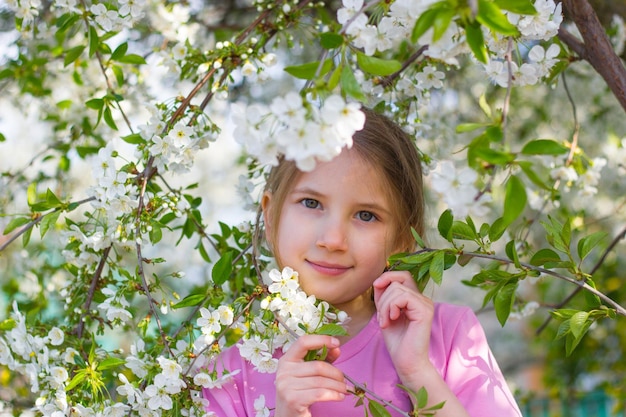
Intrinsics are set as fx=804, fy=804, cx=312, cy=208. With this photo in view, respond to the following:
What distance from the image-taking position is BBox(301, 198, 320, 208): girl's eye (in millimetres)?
1672

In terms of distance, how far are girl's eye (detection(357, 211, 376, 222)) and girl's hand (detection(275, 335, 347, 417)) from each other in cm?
34

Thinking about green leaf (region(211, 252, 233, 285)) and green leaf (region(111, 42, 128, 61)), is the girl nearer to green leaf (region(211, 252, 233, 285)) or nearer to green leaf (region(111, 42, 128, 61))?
green leaf (region(211, 252, 233, 285))

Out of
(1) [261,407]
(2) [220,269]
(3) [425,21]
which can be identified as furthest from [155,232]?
(3) [425,21]

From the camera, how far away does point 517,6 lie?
116 cm

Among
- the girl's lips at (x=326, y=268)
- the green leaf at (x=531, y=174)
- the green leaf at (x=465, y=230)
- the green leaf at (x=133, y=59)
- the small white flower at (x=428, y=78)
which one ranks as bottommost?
the green leaf at (x=531, y=174)

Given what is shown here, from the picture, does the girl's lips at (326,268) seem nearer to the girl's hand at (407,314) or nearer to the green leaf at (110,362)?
the girl's hand at (407,314)

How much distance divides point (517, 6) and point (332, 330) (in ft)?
1.97

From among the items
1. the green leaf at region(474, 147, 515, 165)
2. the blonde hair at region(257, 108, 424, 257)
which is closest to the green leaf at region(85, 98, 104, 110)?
the blonde hair at region(257, 108, 424, 257)

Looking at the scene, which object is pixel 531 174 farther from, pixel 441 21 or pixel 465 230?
pixel 465 230

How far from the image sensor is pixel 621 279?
4.70 meters

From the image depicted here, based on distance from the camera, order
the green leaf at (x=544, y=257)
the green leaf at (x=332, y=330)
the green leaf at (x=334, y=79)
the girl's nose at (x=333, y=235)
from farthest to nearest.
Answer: the girl's nose at (x=333, y=235) < the green leaf at (x=544, y=257) < the green leaf at (x=332, y=330) < the green leaf at (x=334, y=79)

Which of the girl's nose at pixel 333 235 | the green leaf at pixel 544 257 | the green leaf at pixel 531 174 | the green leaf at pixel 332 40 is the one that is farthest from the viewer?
the girl's nose at pixel 333 235

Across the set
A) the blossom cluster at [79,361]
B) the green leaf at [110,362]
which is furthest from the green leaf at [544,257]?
the green leaf at [110,362]

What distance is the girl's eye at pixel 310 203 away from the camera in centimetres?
167
